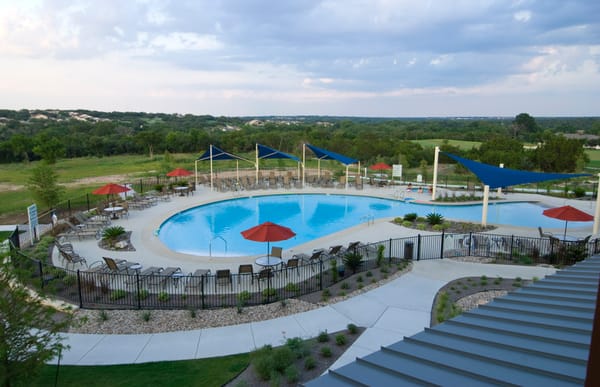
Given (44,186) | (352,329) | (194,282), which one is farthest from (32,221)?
(352,329)

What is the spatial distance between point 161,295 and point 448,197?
2045 centimetres

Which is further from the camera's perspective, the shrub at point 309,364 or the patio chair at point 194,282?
the patio chair at point 194,282

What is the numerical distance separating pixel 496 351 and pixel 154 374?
19.0ft

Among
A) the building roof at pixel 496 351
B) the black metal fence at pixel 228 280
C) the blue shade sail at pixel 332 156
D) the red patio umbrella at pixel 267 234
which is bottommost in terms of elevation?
the black metal fence at pixel 228 280

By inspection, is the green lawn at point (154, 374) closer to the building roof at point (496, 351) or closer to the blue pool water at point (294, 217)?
the building roof at point (496, 351)

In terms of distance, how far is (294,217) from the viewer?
2305 centimetres

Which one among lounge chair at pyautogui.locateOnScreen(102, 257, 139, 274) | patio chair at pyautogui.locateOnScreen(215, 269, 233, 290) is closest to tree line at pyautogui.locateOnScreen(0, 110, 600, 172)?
patio chair at pyautogui.locateOnScreen(215, 269, 233, 290)

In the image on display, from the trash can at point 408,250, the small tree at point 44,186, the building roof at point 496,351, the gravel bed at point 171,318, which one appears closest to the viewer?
the building roof at point 496,351

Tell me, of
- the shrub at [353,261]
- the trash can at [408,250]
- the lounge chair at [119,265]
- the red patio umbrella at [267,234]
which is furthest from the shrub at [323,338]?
the lounge chair at [119,265]

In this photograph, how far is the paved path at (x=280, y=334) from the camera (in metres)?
7.95

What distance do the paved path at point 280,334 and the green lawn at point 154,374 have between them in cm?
24

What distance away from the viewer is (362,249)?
14.7 m

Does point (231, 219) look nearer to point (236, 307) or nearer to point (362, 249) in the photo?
point (362, 249)

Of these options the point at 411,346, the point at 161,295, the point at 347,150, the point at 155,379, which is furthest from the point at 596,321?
the point at 347,150
